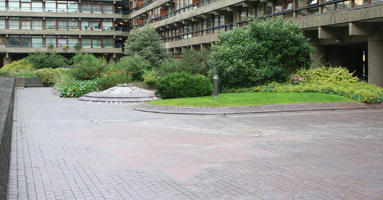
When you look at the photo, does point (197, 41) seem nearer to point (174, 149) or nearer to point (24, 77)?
point (24, 77)

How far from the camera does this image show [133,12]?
2970 inches

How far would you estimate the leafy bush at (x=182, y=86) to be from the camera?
2241 centimetres

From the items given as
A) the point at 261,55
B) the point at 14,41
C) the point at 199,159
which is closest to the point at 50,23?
the point at 14,41

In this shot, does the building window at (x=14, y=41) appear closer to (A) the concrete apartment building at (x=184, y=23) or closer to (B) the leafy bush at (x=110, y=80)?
(A) the concrete apartment building at (x=184, y=23)

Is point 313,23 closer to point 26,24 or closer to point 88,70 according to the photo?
point 88,70

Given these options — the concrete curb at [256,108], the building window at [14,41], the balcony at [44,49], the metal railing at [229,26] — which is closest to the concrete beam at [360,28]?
the metal railing at [229,26]

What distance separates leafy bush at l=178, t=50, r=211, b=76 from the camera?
28.1 m

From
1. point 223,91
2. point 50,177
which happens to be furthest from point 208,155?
point 223,91

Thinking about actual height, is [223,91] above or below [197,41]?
below

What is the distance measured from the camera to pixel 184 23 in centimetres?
5306

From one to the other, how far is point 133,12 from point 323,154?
6923 centimetres

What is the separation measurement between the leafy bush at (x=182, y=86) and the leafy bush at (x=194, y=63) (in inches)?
207

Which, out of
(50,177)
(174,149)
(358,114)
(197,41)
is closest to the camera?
(50,177)

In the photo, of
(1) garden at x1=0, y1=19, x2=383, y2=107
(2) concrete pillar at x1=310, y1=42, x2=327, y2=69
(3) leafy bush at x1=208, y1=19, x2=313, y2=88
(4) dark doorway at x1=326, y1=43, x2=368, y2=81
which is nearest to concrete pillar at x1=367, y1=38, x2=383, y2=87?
(1) garden at x1=0, y1=19, x2=383, y2=107
